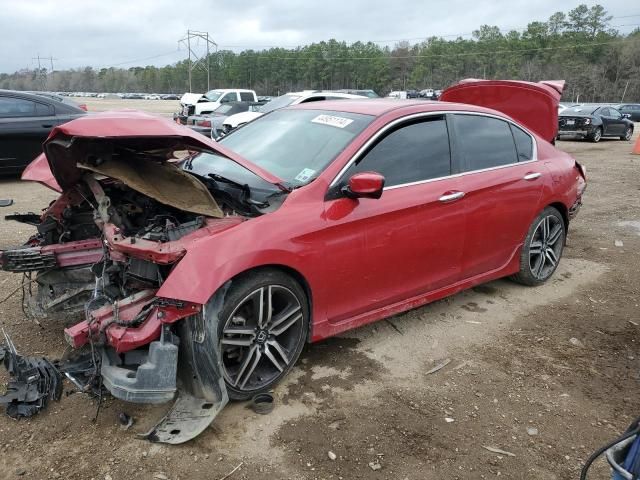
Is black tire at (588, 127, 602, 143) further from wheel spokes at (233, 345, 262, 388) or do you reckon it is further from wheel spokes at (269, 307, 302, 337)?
wheel spokes at (233, 345, 262, 388)

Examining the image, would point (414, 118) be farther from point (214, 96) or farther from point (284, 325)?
point (214, 96)

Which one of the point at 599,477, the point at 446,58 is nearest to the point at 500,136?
the point at 599,477

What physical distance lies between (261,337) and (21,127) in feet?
24.3

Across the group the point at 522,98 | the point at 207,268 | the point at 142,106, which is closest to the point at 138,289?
the point at 207,268

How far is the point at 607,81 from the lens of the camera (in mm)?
69875

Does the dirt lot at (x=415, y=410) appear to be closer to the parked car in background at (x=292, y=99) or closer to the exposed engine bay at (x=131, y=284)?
the exposed engine bay at (x=131, y=284)

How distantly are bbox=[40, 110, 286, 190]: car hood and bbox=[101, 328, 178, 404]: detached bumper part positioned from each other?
1.06 m

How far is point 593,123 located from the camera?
18969 mm

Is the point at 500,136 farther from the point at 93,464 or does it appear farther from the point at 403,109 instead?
the point at 93,464

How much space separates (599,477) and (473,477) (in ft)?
2.13

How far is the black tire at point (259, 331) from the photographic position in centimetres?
284

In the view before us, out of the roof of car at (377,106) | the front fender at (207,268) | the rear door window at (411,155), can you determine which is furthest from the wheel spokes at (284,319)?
the roof of car at (377,106)

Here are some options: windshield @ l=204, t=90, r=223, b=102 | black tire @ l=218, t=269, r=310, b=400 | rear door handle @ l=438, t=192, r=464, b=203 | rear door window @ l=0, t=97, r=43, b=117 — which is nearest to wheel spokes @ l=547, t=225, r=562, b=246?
rear door handle @ l=438, t=192, r=464, b=203

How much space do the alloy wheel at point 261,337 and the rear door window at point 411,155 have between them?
893 mm
